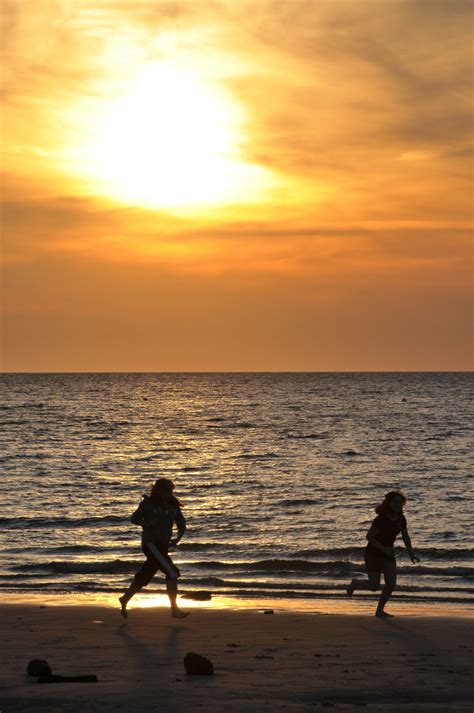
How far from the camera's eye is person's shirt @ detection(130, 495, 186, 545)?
1432 centimetres

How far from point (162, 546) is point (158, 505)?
60 cm

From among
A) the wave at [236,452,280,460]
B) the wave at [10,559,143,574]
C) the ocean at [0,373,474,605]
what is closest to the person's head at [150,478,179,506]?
the ocean at [0,373,474,605]

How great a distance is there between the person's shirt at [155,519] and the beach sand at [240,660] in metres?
1.25

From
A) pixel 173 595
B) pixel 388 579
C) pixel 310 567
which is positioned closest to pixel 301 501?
pixel 310 567

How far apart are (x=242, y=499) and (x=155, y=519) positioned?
2465cm

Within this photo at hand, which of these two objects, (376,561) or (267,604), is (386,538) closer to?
(376,561)

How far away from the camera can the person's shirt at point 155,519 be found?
1432 cm

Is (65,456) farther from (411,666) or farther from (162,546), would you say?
(411,666)

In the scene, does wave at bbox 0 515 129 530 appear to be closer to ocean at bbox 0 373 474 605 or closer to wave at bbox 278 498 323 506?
ocean at bbox 0 373 474 605

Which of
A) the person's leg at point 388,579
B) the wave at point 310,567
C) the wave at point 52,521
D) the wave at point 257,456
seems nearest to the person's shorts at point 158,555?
the person's leg at point 388,579

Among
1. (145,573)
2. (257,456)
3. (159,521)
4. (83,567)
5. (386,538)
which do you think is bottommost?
(257,456)

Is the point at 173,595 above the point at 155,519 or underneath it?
underneath

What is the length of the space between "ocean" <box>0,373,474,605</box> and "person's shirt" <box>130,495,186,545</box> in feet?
17.0

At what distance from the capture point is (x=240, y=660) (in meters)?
11.6
